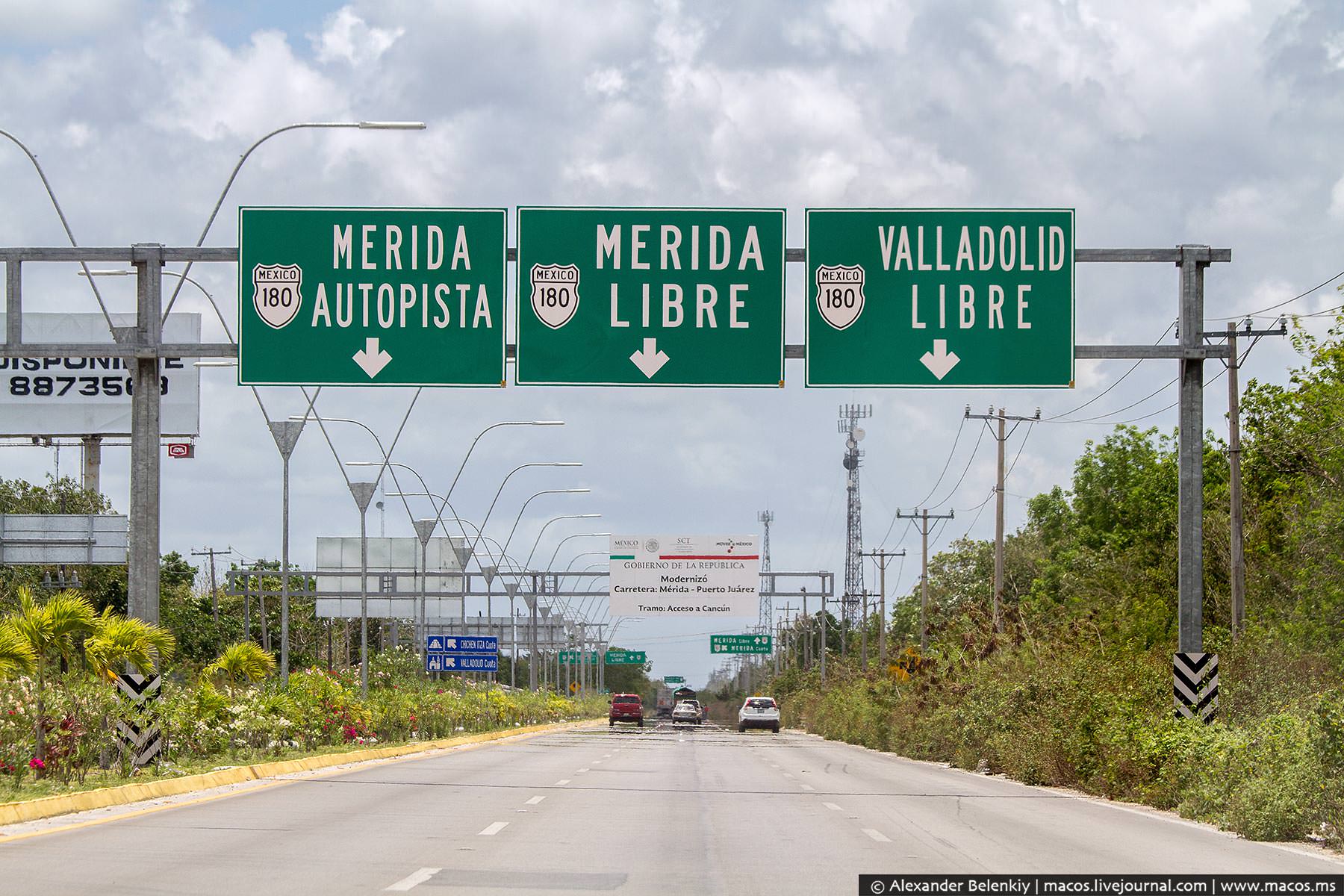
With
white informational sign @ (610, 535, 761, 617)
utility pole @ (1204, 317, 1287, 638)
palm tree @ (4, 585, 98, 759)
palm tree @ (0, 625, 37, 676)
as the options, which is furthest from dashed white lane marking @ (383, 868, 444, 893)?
white informational sign @ (610, 535, 761, 617)

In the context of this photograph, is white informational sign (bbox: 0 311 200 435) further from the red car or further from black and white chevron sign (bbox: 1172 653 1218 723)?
black and white chevron sign (bbox: 1172 653 1218 723)

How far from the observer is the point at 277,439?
35.8 meters

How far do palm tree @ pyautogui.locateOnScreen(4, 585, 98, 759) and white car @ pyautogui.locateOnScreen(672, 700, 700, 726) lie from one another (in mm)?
76087

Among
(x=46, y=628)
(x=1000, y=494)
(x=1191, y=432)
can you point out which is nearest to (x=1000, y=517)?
(x=1000, y=494)

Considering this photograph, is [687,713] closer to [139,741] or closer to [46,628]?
[139,741]

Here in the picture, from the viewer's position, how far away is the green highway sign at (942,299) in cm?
2386

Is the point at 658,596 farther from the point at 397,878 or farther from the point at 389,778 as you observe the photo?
the point at 397,878

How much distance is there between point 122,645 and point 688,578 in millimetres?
43187

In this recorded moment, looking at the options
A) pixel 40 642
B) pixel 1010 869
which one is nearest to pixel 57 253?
pixel 40 642

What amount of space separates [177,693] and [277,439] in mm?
9535

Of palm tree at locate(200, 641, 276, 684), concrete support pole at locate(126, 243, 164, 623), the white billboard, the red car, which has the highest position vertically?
concrete support pole at locate(126, 243, 164, 623)

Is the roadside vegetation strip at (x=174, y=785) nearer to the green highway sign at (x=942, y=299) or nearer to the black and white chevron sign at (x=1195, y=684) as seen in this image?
the green highway sign at (x=942, y=299)

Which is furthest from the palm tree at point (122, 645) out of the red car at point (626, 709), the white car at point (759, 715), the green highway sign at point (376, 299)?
the red car at point (626, 709)

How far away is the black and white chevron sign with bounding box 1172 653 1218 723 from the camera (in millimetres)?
24156
